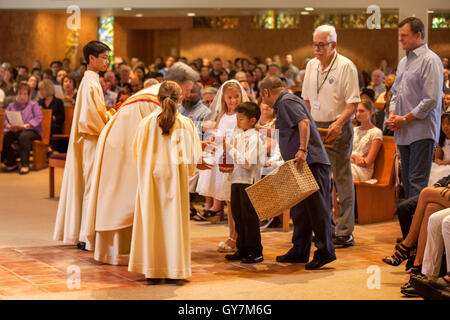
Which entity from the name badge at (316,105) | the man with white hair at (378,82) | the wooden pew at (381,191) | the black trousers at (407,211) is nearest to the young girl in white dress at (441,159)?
the wooden pew at (381,191)

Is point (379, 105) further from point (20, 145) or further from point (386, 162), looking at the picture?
point (20, 145)

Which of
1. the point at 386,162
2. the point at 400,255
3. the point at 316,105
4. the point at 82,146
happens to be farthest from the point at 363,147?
the point at 82,146

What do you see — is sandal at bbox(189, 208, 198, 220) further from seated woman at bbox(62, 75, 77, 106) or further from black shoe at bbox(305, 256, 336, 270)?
seated woman at bbox(62, 75, 77, 106)

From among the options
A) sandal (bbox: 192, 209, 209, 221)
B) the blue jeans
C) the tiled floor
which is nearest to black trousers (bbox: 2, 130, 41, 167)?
sandal (bbox: 192, 209, 209, 221)

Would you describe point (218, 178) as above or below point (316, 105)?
below

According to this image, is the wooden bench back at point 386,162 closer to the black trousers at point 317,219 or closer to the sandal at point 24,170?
the black trousers at point 317,219

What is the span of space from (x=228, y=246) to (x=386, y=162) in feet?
7.43

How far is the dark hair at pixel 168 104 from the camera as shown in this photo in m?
4.79

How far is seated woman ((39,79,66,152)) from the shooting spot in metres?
11.5

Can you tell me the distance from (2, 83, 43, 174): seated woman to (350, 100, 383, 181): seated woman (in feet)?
17.7

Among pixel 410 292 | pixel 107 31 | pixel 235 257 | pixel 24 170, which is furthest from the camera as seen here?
pixel 107 31

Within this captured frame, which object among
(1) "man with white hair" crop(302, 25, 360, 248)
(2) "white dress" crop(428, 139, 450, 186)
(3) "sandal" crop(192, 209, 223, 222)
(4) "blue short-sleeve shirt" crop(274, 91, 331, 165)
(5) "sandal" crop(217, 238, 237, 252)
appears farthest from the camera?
(3) "sandal" crop(192, 209, 223, 222)

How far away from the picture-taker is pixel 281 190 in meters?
5.11

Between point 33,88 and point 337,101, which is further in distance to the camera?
point 33,88
